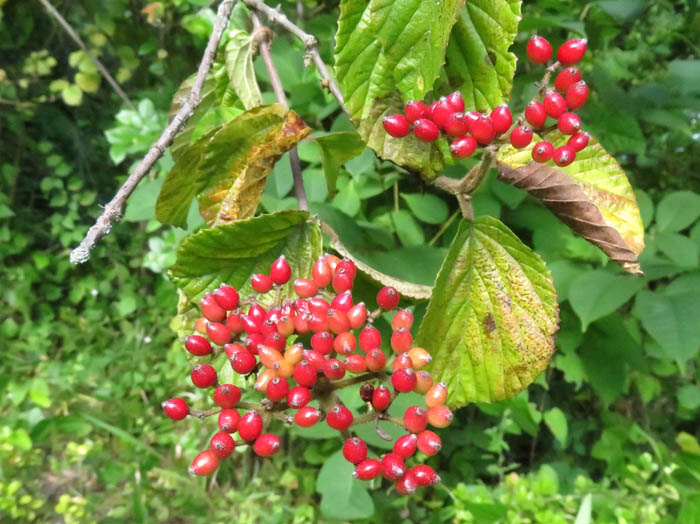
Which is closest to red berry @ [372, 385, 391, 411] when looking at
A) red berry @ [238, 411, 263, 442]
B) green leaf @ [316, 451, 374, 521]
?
red berry @ [238, 411, 263, 442]

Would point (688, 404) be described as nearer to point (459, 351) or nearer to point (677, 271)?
point (677, 271)

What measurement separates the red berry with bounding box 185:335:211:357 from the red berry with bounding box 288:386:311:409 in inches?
4.7

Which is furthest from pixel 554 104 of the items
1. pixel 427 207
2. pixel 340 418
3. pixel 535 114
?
pixel 427 207

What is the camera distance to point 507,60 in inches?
20.7

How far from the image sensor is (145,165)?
46 cm

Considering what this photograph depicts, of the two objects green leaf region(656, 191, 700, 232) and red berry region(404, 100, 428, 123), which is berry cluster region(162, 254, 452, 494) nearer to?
red berry region(404, 100, 428, 123)

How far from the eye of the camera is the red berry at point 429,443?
1.51 feet

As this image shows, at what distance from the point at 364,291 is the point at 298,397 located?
0.68ft

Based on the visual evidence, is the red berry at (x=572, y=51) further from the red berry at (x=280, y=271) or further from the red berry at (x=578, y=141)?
the red berry at (x=280, y=271)

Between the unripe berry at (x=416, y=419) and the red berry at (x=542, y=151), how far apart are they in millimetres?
254

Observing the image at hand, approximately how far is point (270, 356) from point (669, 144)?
180cm

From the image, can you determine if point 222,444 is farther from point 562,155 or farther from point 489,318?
point 562,155

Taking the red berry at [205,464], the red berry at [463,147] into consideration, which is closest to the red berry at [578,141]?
the red berry at [463,147]

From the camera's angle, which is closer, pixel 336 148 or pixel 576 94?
pixel 576 94
